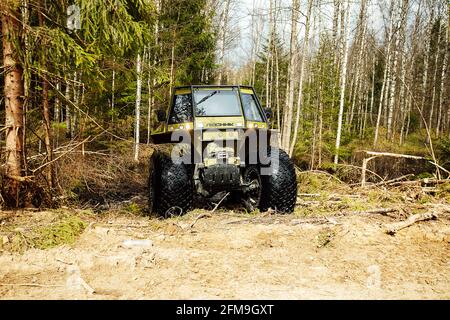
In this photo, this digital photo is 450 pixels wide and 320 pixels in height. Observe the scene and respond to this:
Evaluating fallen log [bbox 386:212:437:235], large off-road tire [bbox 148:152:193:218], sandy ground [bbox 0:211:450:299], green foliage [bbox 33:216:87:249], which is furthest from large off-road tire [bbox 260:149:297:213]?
green foliage [bbox 33:216:87:249]

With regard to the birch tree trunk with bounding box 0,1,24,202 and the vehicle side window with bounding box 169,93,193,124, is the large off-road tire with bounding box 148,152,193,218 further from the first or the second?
the birch tree trunk with bounding box 0,1,24,202

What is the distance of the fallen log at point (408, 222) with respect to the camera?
4.84m

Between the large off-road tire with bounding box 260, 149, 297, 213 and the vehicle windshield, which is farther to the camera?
the vehicle windshield

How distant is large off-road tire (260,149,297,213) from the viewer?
5.93 metres

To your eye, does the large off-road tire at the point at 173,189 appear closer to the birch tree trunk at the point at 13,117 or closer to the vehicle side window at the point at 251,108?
the vehicle side window at the point at 251,108

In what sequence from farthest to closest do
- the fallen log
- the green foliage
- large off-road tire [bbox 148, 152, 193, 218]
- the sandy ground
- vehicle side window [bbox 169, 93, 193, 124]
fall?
vehicle side window [bbox 169, 93, 193, 124] → large off-road tire [bbox 148, 152, 193, 218] → the fallen log → the green foliage → the sandy ground

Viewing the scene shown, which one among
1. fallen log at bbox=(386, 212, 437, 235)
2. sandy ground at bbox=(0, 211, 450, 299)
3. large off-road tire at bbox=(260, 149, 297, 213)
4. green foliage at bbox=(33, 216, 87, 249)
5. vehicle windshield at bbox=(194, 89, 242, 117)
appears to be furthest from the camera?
vehicle windshield at bbox=(194, 89, 242, 117)

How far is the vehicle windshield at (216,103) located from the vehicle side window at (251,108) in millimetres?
148

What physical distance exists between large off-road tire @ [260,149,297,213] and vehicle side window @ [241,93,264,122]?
995mm

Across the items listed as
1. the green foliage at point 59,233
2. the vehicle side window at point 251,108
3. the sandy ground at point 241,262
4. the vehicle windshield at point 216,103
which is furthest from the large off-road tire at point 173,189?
the vehicle side window at point 251,108

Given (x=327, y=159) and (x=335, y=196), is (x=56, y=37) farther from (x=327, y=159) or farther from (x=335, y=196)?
(x=327, y=159)

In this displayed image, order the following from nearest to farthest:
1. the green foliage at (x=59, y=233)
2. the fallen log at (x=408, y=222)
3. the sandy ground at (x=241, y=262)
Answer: the sandy ground at (x=241, y=262)
the green foliage at (x=59, y=233)
the fallen log at (x=408, y=222)

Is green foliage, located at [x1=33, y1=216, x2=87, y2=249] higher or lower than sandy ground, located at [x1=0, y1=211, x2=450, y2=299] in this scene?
higher

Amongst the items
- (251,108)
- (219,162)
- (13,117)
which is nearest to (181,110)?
(251,108)
